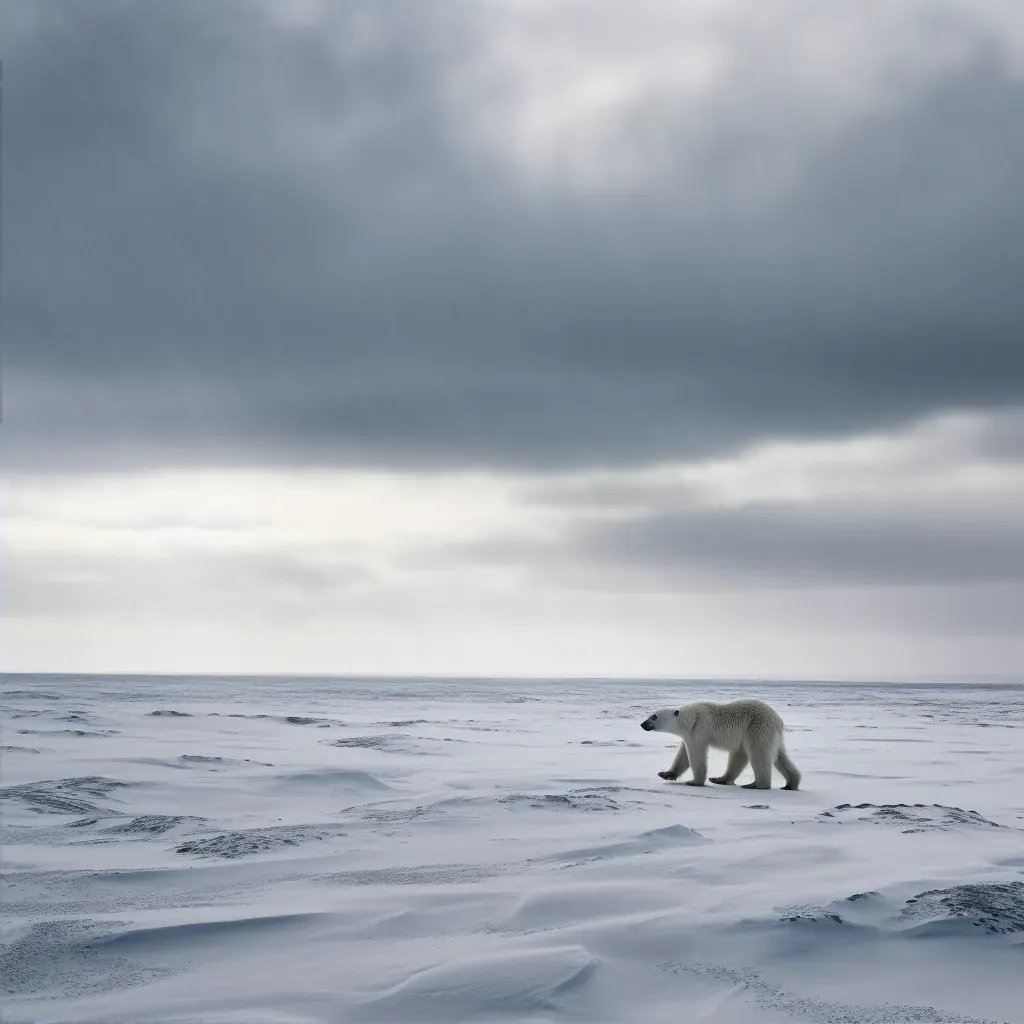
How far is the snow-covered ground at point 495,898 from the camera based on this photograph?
387cm

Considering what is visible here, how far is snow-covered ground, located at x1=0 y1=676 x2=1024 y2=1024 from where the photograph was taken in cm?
387

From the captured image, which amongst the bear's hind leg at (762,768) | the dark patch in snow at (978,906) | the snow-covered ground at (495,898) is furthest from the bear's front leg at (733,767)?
the dark patch in snow at (978,906)

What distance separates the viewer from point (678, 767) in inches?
478

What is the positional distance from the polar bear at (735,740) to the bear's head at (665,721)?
0.10 ft

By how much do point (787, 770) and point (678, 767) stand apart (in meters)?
1.38

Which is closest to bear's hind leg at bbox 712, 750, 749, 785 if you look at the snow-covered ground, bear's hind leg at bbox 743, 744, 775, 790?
bear's hind leg at bbox 743, 744, 775, 790

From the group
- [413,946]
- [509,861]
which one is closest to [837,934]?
[413,946]

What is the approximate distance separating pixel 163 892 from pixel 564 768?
7434mm

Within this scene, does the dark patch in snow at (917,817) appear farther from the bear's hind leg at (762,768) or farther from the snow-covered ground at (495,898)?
the bear's hind leg at (762,768)

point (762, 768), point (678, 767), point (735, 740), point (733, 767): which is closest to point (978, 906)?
point (762, 768)

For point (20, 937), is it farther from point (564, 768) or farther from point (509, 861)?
point (564, 768)

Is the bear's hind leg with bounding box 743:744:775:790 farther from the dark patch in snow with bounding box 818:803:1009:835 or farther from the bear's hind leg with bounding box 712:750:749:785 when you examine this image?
the dark patch in snow with bounding box 818:803:1009:835

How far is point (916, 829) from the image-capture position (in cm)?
762

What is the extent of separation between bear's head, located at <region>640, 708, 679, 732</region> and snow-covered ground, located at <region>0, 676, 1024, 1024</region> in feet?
4.68
